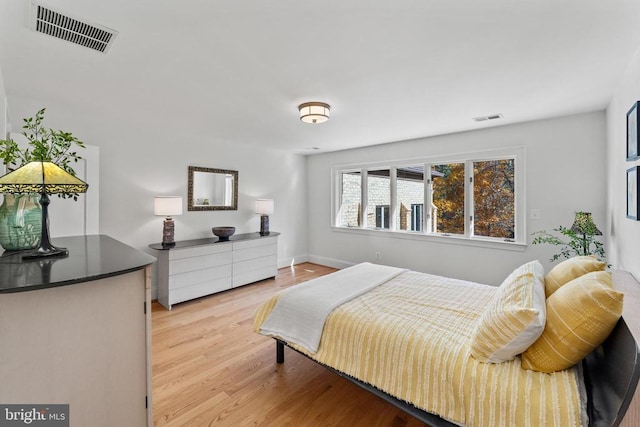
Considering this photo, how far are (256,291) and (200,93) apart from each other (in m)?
2.80

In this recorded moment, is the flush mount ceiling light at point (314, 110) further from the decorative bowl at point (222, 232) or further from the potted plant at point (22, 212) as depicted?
the decorative bowl at point (222, 232)

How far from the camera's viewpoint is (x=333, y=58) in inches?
80.2

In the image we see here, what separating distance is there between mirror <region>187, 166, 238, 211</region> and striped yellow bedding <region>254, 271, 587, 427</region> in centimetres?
263

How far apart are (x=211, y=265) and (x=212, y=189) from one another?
1.28 metres

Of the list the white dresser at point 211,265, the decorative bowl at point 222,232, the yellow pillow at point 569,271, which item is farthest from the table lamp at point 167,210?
the yellow pillow at point 569,271

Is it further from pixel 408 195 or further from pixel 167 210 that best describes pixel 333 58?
pixel 408 195

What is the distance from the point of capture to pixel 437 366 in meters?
1.49

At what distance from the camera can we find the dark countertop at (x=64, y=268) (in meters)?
1.05

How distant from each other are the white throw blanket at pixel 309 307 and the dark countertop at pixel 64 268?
1122 millimetres

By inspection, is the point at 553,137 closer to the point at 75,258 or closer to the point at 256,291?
the point at 256,291

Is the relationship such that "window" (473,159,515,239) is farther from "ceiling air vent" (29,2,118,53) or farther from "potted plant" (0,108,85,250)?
"potted plant" (0,108,85,250)

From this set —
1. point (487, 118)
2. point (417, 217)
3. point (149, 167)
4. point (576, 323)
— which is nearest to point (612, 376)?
point (576, 323)

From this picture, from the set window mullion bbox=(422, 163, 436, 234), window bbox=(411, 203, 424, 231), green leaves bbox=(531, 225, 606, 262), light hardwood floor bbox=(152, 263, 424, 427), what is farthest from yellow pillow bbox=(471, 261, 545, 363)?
window bbox=(411, 203, 424, 231)

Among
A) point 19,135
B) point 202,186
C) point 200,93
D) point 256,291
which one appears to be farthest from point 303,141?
point 19,135
